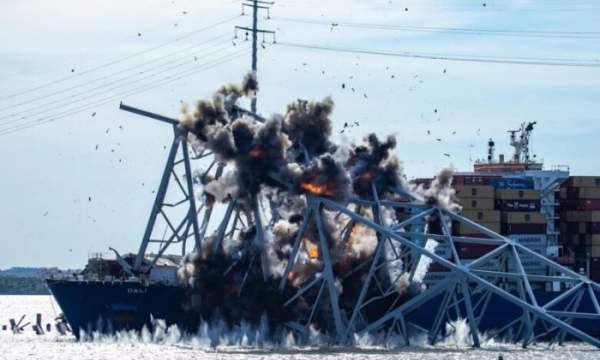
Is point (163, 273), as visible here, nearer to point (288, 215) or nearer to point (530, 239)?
point (288, 215)

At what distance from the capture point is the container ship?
9194cm

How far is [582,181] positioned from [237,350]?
4646 centimetres

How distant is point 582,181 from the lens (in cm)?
11988

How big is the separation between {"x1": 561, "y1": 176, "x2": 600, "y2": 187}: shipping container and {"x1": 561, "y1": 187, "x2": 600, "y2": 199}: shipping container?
1.02 ft

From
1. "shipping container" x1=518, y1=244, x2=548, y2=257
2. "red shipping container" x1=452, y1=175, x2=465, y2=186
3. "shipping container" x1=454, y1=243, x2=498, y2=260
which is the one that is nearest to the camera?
"shipping container" x1=454, y1=243, x2=498, y2=260

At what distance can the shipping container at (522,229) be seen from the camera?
114438mm

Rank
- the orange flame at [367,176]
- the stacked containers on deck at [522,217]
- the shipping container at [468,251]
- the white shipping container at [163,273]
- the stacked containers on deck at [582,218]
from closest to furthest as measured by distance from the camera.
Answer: the orange flame at [367,176]
the white shipping container at [163,273]
the shipping container at [468,251]
the stacked containers on deck at [522,217]
the stacked containers on deck at [582,218]

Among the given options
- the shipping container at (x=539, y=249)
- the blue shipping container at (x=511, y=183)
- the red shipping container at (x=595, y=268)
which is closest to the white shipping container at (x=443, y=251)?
the shipping container at (x=539, y=249)

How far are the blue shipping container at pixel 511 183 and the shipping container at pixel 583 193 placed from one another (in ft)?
14.3

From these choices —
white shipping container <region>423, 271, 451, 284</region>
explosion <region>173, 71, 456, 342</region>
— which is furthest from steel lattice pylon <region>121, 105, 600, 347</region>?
white shipping container <region>423, 271, 451, 284</region>

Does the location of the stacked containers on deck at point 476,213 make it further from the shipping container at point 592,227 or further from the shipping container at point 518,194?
the shipping container at point 592,227

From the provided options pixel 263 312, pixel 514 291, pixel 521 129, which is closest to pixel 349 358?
pixel 263 312

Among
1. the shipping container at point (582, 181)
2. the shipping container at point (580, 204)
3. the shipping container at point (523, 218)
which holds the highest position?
the shipping container at point (582, 181)

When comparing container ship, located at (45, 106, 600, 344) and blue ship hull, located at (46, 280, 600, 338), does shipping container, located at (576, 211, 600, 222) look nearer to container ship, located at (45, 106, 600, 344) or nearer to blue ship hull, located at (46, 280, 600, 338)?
container ship, located at (45, 106, 600, 344)
